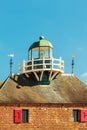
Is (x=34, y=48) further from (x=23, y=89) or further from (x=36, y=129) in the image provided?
(x=36, y=129)

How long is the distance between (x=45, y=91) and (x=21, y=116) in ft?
17.9

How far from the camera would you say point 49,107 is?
62812 mm

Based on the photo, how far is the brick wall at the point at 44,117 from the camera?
201ft

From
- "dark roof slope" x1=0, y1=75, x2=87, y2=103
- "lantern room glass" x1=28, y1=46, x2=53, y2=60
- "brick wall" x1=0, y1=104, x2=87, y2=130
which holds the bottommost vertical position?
"brick wall" x1=0, y1=104, x2=87, y2=130

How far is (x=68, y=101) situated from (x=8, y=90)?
23.1 feet

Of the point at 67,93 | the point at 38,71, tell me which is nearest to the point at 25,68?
the point at 38,71

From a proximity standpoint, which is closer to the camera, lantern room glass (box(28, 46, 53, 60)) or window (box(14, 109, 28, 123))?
window (box(14, 109, 28, 123))

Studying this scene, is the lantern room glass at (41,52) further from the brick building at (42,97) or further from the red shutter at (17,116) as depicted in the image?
the red shutter at (17,116)

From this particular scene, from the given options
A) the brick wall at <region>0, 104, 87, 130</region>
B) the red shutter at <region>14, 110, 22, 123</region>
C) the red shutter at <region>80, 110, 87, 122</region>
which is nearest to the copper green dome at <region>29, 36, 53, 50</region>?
the brick wall at <region>0, 104, 87, 130</region>

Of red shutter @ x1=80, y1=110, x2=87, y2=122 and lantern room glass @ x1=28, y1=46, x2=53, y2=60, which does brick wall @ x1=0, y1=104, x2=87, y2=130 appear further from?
lantern room glass @ x1=28, y1=46, x2=53, y2=60

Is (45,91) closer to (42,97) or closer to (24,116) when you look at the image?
(42,97)

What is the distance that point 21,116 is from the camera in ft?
203

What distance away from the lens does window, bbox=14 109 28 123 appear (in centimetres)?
6138

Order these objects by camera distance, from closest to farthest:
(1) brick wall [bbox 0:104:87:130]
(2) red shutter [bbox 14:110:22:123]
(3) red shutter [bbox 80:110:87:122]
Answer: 1. (1) brick wall [bbox 0:104:87:130]
2. (2) red shutter [bbox 14:110:22:123]
3. (3) red shutter [bbox 80:110:87:122]
